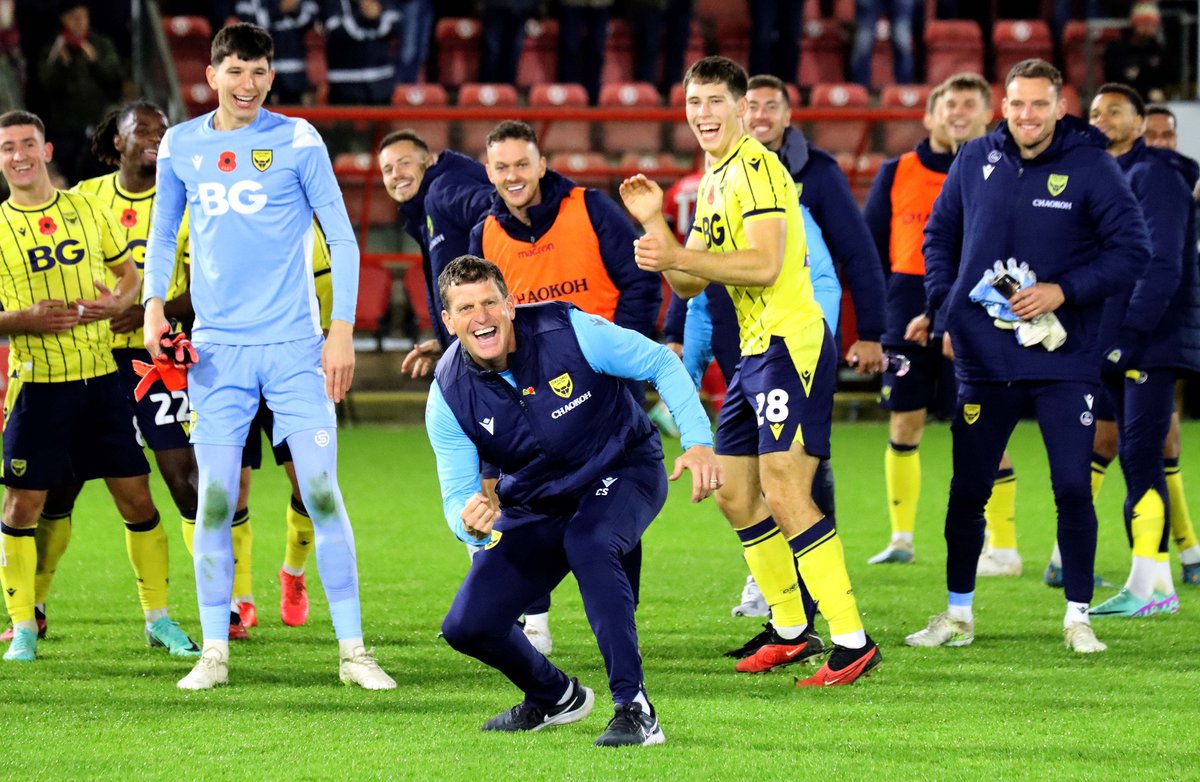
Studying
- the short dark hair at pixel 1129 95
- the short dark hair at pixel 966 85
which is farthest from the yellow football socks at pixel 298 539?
the short dark hair at pixel 1129 95

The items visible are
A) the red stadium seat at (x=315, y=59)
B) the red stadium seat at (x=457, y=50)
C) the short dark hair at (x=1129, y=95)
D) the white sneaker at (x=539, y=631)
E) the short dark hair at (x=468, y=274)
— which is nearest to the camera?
the short dark hair at (x=468, y=274)

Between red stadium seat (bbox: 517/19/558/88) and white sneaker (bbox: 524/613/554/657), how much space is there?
12.4m

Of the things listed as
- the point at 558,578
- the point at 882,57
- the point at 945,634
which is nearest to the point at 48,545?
the point at 558,578

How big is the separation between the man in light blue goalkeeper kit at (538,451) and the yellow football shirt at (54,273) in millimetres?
1958

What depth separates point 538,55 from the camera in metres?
18.3

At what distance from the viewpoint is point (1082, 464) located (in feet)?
19.6

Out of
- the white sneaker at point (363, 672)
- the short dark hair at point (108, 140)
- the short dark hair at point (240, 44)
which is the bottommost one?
the white sneaker at point (363, 672)

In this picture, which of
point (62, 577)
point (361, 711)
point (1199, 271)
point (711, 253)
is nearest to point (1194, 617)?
point (1199, 271)

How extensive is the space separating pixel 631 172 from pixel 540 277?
9.25m

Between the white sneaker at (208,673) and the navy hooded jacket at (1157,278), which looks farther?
the navy hooded jacket at (1157,278)

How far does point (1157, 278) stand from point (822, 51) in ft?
39.2

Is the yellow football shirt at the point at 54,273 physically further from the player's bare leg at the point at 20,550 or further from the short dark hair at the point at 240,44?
the short dark hair at the point at 240,44

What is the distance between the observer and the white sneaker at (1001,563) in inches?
308

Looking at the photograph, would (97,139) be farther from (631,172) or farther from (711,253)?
(631,172)
